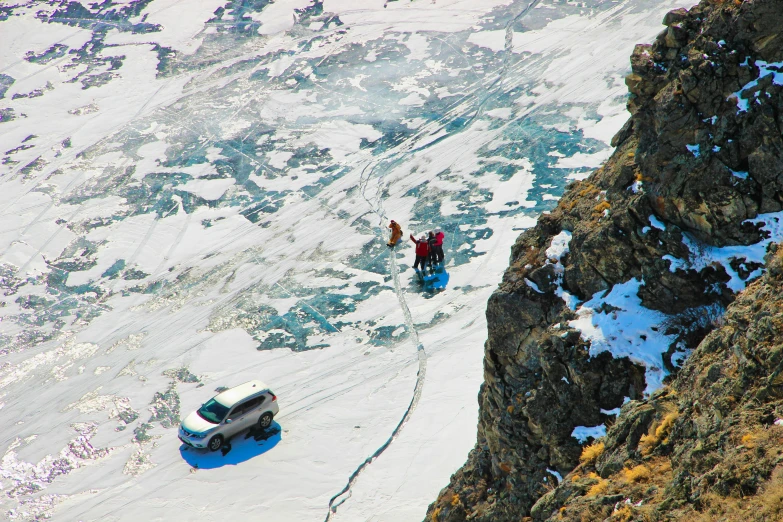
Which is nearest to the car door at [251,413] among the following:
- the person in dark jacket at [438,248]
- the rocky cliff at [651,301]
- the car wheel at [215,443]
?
the car wheel at [215,443]

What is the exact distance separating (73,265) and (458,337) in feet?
50.1

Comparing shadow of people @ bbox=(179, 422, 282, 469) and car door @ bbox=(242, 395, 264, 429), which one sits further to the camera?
car door @ bbox=(242, 395, 264, 429)

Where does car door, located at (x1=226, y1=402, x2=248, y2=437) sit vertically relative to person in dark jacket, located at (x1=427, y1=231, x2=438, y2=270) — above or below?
below

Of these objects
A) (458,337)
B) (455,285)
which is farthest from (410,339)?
(455,285)

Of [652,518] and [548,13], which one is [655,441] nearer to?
[652,518]

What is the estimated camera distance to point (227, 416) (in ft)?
51.5

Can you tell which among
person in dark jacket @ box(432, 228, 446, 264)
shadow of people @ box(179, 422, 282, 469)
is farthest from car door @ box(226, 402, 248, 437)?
person in dark jacket @ box(432, 228, 446, 264)

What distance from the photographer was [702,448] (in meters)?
5.22

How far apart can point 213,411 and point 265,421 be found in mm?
1285

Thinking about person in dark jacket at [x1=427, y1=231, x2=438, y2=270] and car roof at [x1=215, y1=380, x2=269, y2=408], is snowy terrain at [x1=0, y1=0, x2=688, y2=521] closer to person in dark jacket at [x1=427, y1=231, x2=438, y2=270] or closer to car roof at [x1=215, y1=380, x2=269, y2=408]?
person in dark jacket at [x1=427, y1=231, x2=438, y2=270]

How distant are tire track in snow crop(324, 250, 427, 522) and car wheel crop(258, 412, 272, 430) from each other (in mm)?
3012

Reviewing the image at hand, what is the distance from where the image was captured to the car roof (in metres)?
15.9

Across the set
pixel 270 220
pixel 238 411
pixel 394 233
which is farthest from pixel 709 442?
pixel 270 220

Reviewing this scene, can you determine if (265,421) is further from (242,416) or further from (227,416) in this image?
(227,416)
